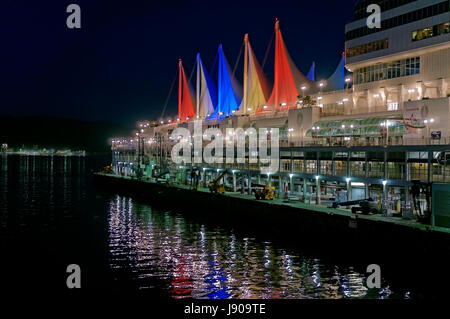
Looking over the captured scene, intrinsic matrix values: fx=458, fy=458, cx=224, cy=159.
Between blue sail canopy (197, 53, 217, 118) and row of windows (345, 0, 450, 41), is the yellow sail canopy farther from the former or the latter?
row of windows (345, 0, 450, 41)

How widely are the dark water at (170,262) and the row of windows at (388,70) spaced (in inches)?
864

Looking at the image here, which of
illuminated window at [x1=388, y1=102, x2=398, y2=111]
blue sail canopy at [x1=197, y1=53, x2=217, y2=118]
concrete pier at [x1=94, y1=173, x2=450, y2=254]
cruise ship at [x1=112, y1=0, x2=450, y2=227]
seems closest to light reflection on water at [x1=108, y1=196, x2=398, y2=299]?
concrete pier at [x1=94, y1=173, x2=450, y2=254]

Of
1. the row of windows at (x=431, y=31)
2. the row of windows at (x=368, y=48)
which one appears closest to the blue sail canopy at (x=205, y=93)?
the row of windows at (x=368, y=48)

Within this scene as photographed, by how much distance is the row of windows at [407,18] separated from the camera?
39078 mm

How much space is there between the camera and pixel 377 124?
43.6m

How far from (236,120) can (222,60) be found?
18378 mm

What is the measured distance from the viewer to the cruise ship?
32.9 metres

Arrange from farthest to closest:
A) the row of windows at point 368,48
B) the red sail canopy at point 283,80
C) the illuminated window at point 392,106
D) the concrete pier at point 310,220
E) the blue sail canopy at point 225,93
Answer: the blue sail canopy at point 225,93, the red sail canopy at point 283,80, the row of windows at point 368,48, the illuminated window at point 392,106, the concrete pier at point 310,220

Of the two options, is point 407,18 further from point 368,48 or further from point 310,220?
point 310,220

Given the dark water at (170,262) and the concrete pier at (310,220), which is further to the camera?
the concrete pier at (310,220)

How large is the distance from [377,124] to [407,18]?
1005cm

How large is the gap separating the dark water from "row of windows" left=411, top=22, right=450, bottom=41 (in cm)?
2237

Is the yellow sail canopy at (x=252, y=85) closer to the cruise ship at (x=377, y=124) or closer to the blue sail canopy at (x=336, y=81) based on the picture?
the cruise ship at (x=377, y=124)

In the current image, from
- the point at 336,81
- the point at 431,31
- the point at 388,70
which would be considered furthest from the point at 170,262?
the point at 336,81
